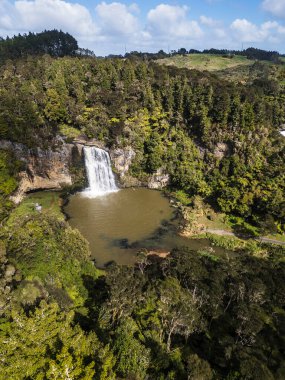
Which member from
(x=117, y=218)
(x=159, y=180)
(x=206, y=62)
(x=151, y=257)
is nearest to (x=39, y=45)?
(x=206, y=62)

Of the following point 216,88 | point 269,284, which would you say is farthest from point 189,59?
point 269,284

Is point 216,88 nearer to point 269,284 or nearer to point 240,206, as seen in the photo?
point 240,206

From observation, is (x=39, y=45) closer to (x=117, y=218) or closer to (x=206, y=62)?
(x=206, y=62)

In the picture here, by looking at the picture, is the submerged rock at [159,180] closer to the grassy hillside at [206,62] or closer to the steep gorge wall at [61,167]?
the steep gorge wall at [61,167]

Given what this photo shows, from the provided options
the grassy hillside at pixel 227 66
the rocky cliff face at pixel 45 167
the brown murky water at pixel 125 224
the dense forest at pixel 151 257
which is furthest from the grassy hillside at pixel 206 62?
the brown murky water at pixel 125 224

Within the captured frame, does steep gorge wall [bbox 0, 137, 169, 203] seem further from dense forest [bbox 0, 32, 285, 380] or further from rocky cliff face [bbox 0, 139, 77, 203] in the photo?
dense forest [bbox 0, 32, 285, 380]

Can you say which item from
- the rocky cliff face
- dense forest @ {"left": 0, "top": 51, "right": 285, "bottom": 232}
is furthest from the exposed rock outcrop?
the rocky cliff face
